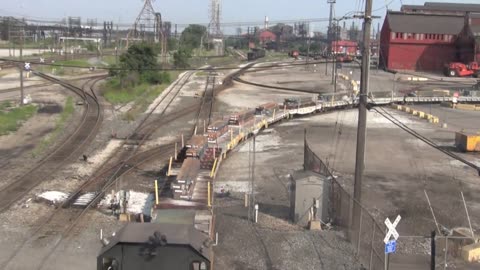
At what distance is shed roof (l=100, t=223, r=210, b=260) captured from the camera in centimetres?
748

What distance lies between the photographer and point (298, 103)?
43875mm

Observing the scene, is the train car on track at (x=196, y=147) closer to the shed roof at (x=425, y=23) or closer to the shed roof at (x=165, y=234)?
the shed roof at (x=165, y=234)

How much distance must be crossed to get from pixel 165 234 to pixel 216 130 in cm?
2196

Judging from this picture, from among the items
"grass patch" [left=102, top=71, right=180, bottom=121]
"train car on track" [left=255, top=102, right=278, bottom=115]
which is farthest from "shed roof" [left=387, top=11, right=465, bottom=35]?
"train car on track" [left=255, top=102, right=278, bottom=115]

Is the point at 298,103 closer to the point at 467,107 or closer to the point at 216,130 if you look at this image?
the point at 216,130

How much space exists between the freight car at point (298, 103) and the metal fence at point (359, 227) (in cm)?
2316

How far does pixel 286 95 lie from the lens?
190ft

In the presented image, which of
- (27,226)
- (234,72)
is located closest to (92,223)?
(27,226)

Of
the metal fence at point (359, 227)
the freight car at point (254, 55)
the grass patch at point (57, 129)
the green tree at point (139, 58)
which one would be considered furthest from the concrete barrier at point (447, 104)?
the freight car at point (254, 55)

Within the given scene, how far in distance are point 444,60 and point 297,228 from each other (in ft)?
252

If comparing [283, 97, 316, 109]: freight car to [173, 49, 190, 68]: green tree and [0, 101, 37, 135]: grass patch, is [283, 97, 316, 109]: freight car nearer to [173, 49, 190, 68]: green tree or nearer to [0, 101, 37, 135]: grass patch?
[0, 101, 37, 135]: grass patch

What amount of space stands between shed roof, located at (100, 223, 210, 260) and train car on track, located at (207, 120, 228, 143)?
19.2 metres

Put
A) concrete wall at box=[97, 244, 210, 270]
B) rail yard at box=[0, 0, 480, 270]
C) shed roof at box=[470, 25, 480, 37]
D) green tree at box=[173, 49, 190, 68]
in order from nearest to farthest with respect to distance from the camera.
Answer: concrete wall at box=[97, 244, 210, 270]
rail yard at box=[0, 0, 480, 270]
shed roof at box=[470, 25, 480, 37]
green tree at box=[173, 49, 190, 68]

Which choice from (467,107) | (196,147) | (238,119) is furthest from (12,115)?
(467,107)
